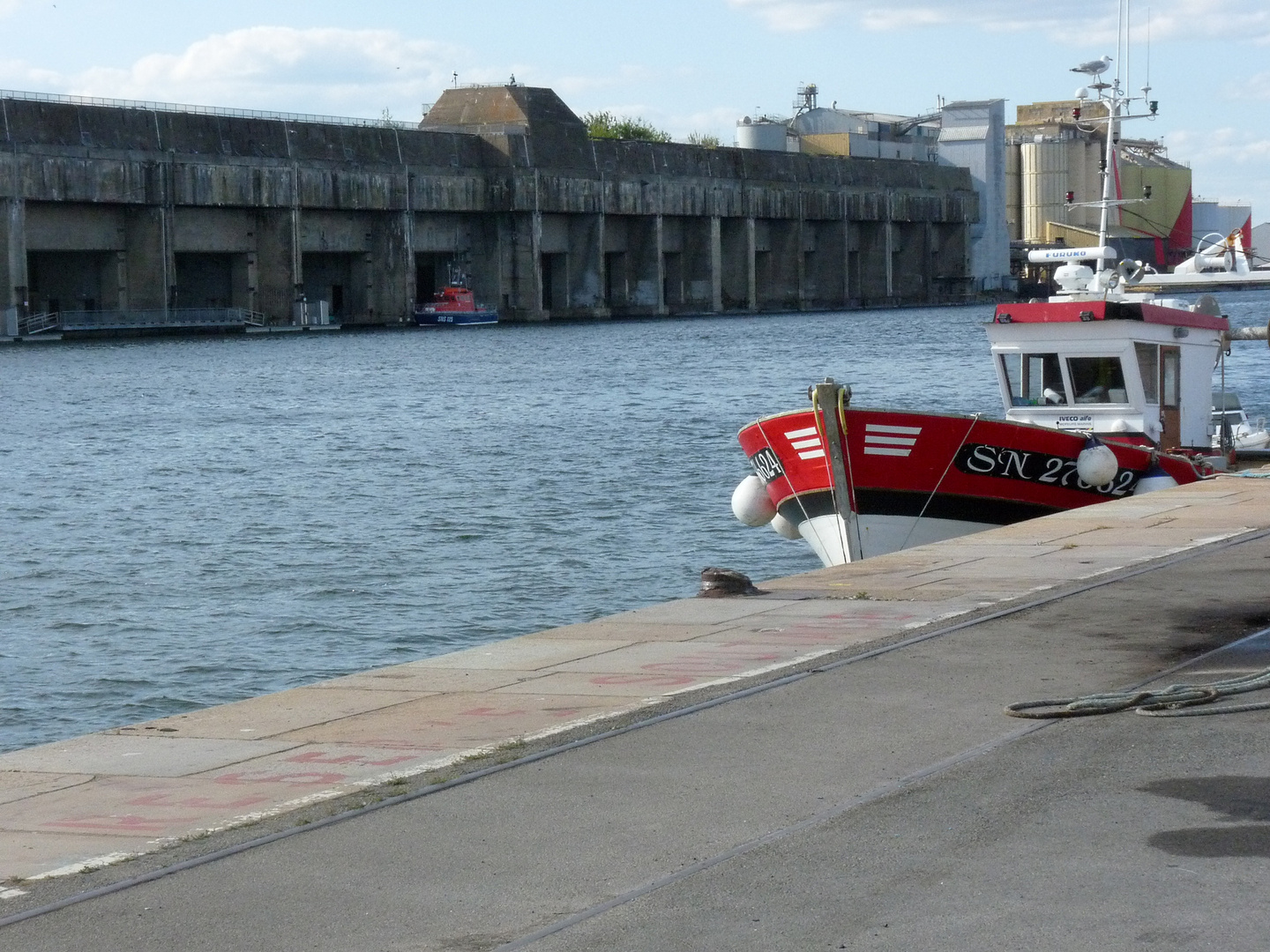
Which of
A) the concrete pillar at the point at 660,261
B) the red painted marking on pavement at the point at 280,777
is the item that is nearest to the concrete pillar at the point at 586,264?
the concrete pillar at the point at 660,261

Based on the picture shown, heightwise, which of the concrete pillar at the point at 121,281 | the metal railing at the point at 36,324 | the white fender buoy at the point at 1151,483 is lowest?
the white fender buoy at the point at 1151,483

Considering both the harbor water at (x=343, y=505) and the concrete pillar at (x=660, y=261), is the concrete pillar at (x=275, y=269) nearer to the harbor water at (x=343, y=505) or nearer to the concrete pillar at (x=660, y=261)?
the harbor water at (x=343, y=505)

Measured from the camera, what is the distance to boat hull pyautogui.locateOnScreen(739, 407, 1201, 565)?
875 inches

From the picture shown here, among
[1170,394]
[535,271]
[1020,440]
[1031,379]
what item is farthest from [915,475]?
[535,271]

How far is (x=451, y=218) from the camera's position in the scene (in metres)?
127

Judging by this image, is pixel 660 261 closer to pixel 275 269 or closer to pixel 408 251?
pixel 408 251

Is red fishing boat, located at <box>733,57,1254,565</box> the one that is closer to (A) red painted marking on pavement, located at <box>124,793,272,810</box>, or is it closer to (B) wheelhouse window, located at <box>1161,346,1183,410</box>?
(B) wheelhouse window, located at <box>1161,346,1183,410</box>

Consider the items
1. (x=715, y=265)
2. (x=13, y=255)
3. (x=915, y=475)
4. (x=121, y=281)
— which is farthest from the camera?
(x=715, y=265)

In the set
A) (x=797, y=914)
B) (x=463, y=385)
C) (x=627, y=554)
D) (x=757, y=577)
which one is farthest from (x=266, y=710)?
(x=463, y=385)

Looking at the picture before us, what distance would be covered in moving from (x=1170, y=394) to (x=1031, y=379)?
7.61 ft

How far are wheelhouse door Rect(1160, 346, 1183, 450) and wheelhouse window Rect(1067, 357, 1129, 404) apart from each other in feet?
2.66

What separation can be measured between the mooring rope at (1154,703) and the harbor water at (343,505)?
1046 centimetres

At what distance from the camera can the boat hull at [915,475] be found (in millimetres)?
22234

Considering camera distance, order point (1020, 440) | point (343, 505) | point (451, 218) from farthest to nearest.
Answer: point (451, 218) < point (343, 505) < point (1020, 440)
